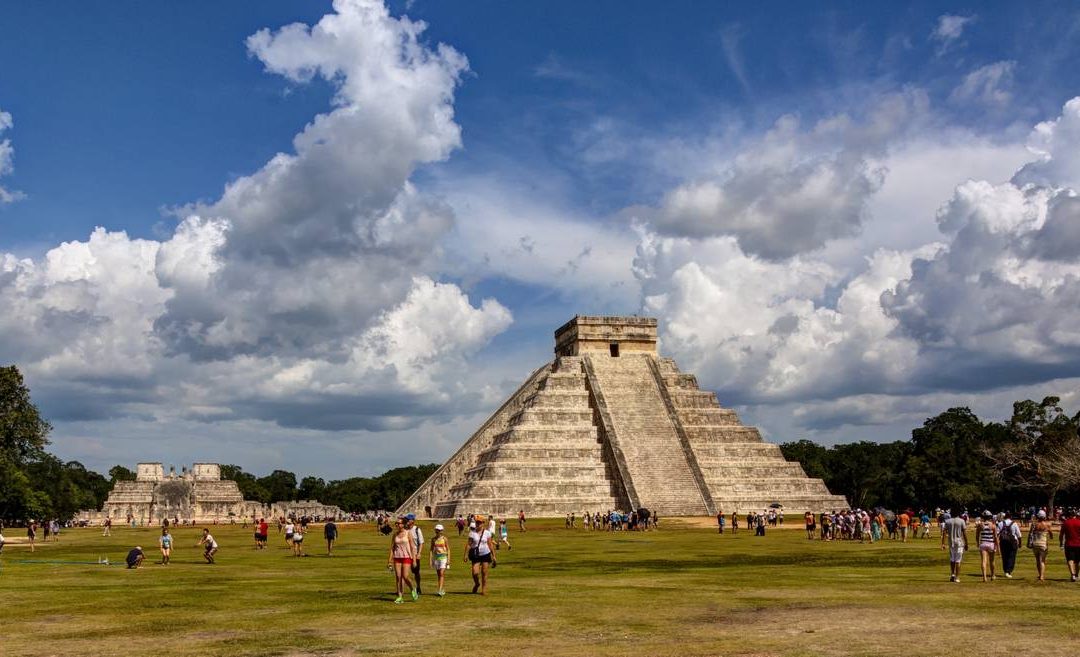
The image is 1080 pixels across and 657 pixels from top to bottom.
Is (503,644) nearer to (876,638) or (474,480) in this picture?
(876,638)

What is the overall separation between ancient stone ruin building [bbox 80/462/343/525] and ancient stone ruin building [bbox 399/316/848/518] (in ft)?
118

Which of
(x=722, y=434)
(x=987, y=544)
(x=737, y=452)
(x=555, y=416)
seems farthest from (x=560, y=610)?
(x=722, y=434)

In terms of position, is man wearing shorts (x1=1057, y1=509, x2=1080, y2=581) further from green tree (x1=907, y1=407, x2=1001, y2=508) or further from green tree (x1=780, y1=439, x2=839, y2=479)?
green tree (x1=780, y1=439, x2=839, y2=479)

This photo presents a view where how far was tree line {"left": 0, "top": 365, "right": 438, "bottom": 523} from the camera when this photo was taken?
47.9 m

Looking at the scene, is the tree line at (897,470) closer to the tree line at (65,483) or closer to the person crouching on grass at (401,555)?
the tree line at (65,483)

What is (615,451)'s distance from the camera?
59.5 metres

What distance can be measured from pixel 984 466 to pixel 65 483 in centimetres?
9337

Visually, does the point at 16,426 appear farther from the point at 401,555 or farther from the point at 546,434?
the point at 401,555

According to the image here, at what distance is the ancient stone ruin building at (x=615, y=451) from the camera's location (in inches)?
2222

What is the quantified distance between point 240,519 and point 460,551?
70521 mm

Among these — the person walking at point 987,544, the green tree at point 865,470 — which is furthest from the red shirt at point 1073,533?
the green tree at point 865,470

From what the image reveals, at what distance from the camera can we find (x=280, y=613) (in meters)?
14.9

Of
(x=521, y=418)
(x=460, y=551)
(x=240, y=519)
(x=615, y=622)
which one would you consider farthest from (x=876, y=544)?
(x=240, y=519)

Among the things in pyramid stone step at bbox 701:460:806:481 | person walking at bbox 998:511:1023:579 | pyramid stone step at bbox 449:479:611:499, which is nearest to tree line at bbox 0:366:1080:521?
pyramid stone step at bbox 701:460:806:481
